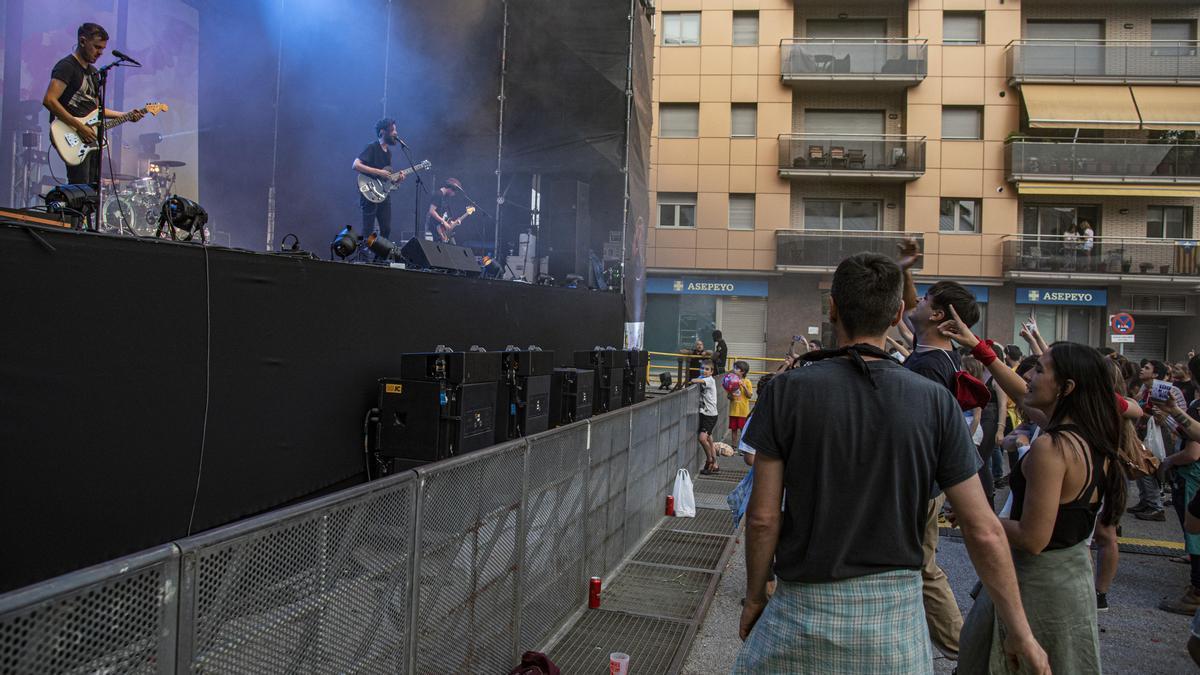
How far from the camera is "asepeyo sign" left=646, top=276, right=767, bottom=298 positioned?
28859 millimetres

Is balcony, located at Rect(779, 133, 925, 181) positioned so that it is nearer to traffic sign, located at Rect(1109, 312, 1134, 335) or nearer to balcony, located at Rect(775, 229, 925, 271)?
balcony, located at Rect(775, 229, 925, 271)

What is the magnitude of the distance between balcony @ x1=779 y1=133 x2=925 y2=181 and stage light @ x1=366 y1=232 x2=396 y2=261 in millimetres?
22147

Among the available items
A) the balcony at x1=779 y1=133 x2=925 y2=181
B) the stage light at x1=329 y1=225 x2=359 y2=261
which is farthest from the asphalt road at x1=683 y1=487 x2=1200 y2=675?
the balcony at x1=779 y1=133 x2=925 y2=181

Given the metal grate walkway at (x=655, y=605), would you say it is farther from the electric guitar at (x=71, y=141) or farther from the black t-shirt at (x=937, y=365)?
the electric guitar at (x=71, y=141)

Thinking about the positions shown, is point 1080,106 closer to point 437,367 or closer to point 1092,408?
point 437,367

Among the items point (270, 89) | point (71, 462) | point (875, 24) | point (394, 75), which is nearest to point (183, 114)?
point (270, 89)

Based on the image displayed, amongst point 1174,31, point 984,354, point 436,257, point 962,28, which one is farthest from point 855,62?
point 984,354

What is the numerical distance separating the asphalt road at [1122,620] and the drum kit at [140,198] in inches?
251

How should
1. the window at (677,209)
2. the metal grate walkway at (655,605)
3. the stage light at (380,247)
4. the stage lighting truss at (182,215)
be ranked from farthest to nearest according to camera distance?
1. the window at (677,209)
2. the stage light at (380,247)
3. the stage lighting truss at (182,215)
4. the metal grate walkway at (655,605)

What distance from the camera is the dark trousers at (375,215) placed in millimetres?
9573

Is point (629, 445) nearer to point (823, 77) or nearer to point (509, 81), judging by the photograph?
point (509, 81)

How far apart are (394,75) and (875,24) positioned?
73.7 feet

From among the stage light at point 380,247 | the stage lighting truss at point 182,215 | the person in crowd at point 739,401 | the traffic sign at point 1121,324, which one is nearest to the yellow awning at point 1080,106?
the traffic sign at point 1121,324

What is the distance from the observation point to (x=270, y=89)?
1081cm
